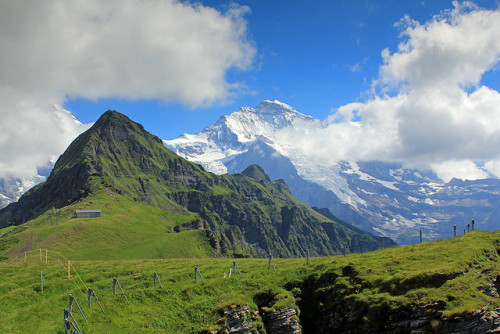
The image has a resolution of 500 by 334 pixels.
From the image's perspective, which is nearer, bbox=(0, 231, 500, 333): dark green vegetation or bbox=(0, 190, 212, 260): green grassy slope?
bbox=(0, 231, 500, 333): dark green vegetation

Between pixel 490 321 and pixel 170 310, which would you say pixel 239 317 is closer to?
pixel 170 310

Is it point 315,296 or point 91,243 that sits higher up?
point 91,243

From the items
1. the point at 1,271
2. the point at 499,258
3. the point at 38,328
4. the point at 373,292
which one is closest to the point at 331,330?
the point at 373,292

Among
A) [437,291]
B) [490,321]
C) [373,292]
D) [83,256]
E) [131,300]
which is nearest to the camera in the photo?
[490,321]

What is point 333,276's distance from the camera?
42750 millimetres

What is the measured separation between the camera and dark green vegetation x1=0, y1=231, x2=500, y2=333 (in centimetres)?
3241

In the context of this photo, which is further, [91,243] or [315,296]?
[91,243]

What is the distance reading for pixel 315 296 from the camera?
4175 centimetres

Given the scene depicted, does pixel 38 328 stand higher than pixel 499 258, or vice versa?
pixel 499 258

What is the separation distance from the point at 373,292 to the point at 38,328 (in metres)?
31.9

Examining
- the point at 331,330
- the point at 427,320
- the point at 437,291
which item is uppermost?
the point at 437,291

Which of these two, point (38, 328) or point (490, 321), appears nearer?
point (490, 321)

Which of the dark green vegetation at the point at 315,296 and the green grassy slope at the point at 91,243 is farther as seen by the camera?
the green grassy slope at the point at 91,243

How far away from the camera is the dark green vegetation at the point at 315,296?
Result: 32406mm
